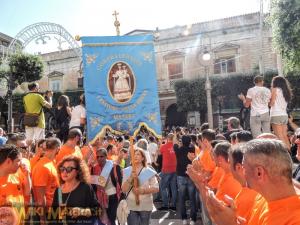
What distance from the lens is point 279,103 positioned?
279 inches

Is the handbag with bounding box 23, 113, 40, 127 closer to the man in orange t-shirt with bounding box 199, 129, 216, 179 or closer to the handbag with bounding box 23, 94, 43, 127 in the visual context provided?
the handbag with bounding box 23, 94, 43, 127

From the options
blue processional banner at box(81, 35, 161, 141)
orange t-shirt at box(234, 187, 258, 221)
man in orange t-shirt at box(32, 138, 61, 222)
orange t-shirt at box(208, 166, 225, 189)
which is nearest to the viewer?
orange t-shirt at box(234, 187, 258, 221)

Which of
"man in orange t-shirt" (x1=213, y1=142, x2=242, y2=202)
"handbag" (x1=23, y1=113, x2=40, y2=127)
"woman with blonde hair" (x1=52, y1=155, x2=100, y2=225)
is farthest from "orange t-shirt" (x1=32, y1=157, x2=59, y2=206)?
"handbag" (x1=23, y1=113, x2=40, y2=127)

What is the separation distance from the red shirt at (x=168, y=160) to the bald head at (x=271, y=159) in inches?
277

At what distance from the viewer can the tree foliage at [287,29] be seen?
11094 mm

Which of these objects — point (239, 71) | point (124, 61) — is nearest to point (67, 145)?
point (124, 61)

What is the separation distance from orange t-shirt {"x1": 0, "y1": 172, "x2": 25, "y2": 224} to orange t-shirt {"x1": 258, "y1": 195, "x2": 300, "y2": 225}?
2.16 metres

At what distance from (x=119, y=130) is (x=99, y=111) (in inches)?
15.4

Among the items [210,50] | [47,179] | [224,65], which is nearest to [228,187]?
[47,179]

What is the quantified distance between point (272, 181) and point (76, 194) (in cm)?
232

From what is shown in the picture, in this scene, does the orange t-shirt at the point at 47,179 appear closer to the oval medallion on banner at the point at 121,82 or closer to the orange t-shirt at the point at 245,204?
the oval medallion on banner at the point at 121,82

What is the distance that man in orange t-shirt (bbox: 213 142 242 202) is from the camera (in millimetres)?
3586

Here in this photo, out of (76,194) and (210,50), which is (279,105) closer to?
(76,194)

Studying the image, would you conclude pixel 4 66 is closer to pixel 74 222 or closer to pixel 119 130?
pixel 119 130
